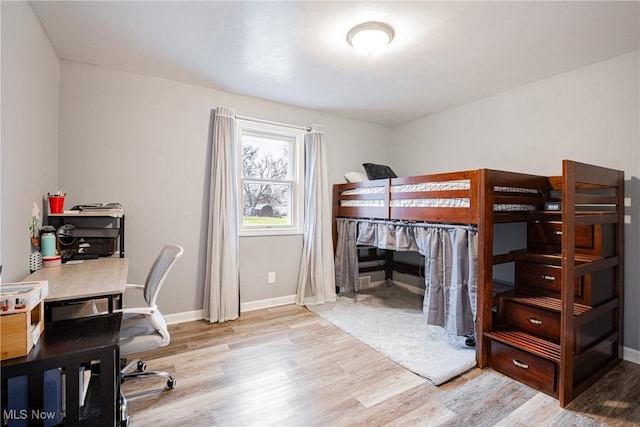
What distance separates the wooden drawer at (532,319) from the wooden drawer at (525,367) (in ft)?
0.72

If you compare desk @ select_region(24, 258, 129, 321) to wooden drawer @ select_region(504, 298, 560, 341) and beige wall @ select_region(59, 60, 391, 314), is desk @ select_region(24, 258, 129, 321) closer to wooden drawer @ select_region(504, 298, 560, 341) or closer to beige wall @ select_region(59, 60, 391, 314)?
beige wall @ select_region(59, 60, 391, 314)

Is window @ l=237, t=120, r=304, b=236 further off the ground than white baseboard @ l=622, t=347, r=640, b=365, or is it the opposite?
window @ l=237, t=120, r=304, b=236

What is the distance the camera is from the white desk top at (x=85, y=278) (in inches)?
57.4

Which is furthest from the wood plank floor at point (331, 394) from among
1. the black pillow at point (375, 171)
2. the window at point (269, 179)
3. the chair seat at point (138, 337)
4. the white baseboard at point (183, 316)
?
the black pillow at point (375, 171)

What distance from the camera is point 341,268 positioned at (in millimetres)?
3717

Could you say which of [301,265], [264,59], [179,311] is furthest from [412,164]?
[179,311]

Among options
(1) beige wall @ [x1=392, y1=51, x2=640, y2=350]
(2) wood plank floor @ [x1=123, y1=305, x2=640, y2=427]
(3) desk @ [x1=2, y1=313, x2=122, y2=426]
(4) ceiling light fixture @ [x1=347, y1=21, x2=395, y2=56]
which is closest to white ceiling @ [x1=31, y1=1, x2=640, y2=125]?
(4) ceiling light fixture @ [x1=347, y1=21, x2=395, y2=56]

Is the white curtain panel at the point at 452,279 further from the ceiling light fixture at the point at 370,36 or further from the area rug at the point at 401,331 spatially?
the ceiling light fixture at the point at 370,36

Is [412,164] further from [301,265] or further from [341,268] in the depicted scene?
[301,265]

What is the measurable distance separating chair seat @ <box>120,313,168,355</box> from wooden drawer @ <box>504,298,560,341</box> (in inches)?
95.1

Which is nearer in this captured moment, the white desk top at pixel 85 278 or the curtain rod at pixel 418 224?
the white desk top at pixel 85 278

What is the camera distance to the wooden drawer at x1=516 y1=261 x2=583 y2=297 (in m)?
2.16

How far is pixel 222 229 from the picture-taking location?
302cm

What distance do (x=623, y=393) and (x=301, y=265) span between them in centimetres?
279
